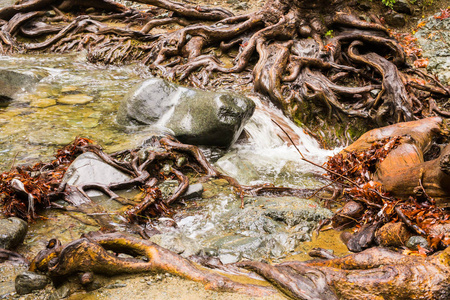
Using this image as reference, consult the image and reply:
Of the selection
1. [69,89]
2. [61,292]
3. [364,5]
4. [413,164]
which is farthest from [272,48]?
[61,292]

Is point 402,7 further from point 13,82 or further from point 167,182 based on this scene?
point 13,82

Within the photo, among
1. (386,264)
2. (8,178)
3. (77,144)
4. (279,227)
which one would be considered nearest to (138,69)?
(77,144)

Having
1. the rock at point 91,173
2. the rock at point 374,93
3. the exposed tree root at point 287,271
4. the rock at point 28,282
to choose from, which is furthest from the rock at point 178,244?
the rock at point 374,93

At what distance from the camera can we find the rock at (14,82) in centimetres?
720

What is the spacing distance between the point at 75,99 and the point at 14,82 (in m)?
1.44

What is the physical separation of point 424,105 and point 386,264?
6.61 meters

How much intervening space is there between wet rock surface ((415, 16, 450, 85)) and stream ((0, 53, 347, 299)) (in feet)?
13.7

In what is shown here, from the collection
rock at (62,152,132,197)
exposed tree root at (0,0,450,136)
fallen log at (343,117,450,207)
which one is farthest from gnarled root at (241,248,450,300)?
exposed tree root at (0,0,450,136)

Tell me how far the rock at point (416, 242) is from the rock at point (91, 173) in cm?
358

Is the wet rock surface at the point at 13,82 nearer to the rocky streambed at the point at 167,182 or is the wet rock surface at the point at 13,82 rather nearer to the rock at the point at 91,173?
the rocky streambed at the point at 167,182

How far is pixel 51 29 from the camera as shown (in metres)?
12.0

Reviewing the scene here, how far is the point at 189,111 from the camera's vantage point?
6.17 meters

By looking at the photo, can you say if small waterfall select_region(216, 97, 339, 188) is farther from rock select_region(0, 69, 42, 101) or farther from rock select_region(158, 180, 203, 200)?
rock select_region(0, 69, 42, 101)

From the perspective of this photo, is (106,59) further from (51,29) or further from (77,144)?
(77,144)
